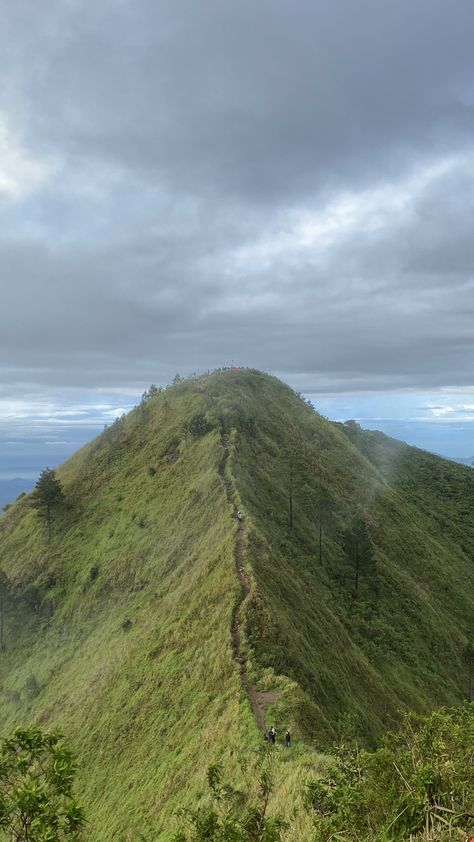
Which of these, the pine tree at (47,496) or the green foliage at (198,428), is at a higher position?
the green foliage at (198,428)

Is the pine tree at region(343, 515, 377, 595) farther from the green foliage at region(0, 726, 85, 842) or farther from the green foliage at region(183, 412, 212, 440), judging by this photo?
the green foliage at region(0, 726, 85, 842)

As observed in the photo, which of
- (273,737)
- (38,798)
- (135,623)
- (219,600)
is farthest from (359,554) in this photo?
(38,798)

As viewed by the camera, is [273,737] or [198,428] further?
[198,428]

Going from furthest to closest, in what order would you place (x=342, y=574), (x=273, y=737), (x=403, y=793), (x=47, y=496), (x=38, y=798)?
(x=47, y=496), (x=342, y=574), (x=273, y=737), (x=403, y=793), (x=38, y=798)

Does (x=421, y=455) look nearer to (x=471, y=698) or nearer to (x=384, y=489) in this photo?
(x=384, y=489)

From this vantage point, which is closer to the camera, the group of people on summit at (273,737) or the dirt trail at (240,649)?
the group of people on summit at (273,737)

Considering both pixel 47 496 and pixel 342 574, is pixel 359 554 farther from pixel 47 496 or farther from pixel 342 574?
pixel 47 496

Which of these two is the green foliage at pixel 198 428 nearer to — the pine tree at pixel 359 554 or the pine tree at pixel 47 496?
the pine tree at pixel 47 496

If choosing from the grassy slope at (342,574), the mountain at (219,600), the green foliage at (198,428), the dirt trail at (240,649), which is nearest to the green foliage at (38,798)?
the mountain at (219,600)
